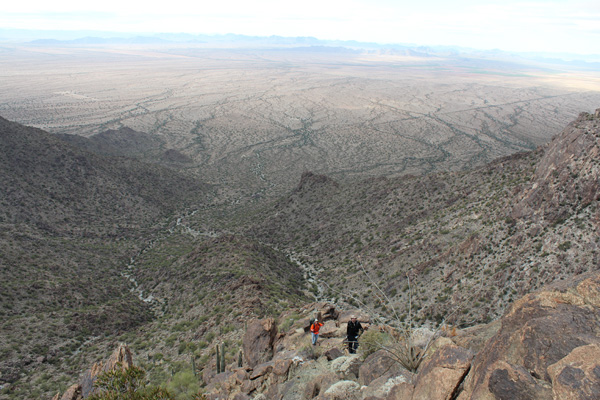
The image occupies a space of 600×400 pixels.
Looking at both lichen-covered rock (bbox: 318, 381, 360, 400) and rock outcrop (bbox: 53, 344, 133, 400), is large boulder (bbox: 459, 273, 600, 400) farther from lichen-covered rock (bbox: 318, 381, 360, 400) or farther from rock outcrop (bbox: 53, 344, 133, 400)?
rock outcrop (bbox: 53, 344, 133, 400)

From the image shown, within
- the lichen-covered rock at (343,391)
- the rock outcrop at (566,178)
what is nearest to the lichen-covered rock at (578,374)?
the lichen-covered rock at (343,391)

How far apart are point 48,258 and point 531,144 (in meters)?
103

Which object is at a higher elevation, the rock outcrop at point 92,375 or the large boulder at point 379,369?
the large boulder at point 379,369

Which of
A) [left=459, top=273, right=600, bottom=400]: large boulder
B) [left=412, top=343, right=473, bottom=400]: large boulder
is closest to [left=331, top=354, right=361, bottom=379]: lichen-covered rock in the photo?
[left=412, top=343, right=473, bottom=400]: large boulder

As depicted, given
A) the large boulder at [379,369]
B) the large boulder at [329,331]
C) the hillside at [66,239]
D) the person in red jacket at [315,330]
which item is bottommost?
the hillside at [66,239]

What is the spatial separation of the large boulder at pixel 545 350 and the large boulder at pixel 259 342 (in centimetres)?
920

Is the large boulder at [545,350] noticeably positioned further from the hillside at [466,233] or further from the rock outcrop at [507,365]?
the hillside at [466,233]

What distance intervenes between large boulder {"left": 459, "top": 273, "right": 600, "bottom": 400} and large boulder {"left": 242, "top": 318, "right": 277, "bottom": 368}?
9.20 m

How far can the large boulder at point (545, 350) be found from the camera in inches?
234

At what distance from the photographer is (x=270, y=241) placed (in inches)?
1489

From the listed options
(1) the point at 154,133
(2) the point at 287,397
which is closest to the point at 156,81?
(1) the point at 154,133

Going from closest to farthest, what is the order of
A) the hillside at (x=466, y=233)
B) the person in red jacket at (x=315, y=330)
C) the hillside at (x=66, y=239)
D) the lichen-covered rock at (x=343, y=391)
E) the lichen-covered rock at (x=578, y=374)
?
the lichen-covered rock at (x=578, y=374), the lichen-covered rock at (x=343, y=391), the person in red jacket at (x=315, y=330), the hillside at (x=466, y=233), the hillside at (x=66, y=239)

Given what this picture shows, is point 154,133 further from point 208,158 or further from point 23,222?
point 23,222

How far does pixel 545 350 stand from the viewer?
6.76m
